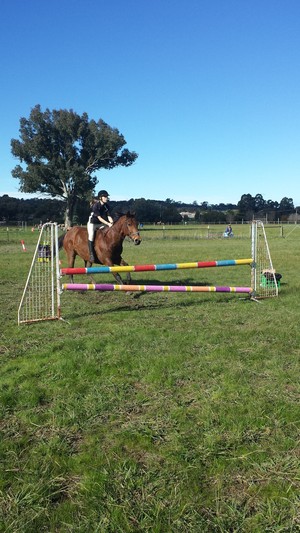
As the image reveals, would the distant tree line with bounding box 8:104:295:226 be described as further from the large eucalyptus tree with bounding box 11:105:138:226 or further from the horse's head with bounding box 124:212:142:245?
the horse's head with bounding box 124:212:142:245

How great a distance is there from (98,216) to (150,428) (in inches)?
291

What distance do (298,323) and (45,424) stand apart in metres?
4.99

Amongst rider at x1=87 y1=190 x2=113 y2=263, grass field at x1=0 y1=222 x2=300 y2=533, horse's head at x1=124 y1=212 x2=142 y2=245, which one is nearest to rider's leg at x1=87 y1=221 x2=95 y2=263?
rider at x1=87 y1=190 x2=113 y2=263

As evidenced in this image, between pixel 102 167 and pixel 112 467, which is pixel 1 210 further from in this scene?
pixel 112 467

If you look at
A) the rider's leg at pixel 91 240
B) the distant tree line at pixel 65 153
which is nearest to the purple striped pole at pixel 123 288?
the rider's leg at pixel 91 240

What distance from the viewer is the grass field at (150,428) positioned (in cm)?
256

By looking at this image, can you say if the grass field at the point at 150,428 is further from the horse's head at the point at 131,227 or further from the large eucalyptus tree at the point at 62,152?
the large eucalyptus tree at the point at 62,152

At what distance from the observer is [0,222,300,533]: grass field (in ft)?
8.41

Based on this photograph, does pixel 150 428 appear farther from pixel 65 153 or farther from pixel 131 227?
pixel 65 153

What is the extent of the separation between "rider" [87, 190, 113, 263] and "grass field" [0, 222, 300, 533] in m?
3.93

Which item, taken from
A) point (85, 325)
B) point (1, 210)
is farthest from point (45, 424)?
point (1, 210)

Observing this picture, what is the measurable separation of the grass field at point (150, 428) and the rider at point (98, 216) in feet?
12.9

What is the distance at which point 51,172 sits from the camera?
57000 mm

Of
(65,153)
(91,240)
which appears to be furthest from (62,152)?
(91,240)
